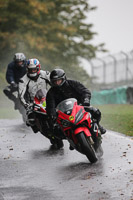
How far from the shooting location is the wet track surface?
7721 millimetres

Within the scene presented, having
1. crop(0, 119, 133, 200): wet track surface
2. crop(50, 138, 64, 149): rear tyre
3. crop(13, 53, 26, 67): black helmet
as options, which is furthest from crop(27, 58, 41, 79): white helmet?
crop(13, 53, 26, 67): black helmet

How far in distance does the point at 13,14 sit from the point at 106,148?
3303cm

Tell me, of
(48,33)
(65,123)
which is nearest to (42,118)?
(65,123)

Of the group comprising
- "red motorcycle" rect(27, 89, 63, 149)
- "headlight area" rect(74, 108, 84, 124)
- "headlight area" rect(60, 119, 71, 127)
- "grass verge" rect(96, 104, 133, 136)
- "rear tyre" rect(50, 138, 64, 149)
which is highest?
"headlight area" rect(74, 108, 84, 124)

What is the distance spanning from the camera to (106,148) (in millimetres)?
11625

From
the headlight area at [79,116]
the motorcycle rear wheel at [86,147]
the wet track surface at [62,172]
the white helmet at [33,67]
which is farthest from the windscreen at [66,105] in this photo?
the white helmet at [33,67]

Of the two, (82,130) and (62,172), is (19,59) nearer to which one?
(82,130)

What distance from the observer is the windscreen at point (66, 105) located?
9859 millimetres

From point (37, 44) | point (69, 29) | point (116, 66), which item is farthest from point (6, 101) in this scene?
point (69, 29)

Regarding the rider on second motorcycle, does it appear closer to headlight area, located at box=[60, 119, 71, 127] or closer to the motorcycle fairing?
headlight area, located at box=[60, 119, 71, 127]

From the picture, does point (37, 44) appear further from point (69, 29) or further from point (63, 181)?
point (63, 181)

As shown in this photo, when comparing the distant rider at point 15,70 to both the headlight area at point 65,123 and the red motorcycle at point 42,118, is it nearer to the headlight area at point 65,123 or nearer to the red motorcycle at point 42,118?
the red motorcycle at point 42,118

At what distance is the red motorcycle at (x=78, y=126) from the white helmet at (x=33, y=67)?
3124 mm

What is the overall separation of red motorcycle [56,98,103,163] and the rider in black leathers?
9.9 inches
